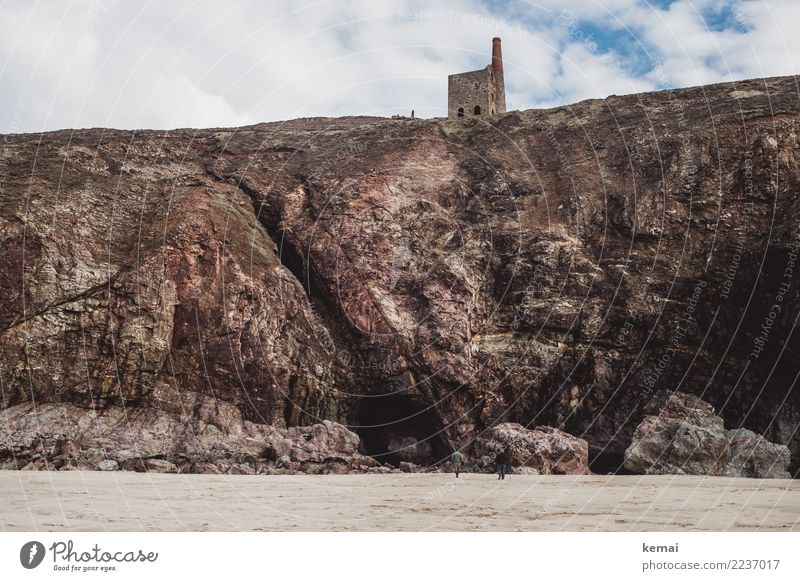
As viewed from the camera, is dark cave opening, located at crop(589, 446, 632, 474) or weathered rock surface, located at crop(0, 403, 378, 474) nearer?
weathered rock surface, located at crop(0, 403, 378, 474)

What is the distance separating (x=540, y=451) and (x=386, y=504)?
1245cm

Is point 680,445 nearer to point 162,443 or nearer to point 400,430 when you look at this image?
point 400,430

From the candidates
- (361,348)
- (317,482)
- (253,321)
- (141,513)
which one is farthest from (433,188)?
(141,513)

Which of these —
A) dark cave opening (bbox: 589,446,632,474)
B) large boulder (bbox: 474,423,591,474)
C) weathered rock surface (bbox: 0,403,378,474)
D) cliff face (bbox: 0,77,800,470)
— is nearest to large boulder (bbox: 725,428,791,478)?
cliff face (bbox: 0,77,800,470)

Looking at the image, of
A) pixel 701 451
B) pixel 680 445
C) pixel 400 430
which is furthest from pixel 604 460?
pixel 400 430

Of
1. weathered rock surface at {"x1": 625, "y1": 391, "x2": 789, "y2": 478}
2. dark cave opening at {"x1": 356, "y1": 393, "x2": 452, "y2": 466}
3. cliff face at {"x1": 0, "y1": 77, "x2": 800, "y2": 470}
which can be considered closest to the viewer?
weathered rock surface at {"x1": 625, "y1": 391, "x2": 789, "y2": 478}

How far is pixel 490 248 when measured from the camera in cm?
3522

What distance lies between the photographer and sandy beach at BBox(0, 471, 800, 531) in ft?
32.9

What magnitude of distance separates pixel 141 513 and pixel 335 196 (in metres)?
27.6

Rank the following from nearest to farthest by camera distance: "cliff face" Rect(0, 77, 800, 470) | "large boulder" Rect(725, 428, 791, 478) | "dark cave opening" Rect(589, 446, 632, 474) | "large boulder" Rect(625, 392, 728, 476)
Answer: "large boulder" Rect(725, 428, 791, 478) → "large boulder" Rect(625, 392, 728, 476) → "dark cave opening" Rect(589, 446, 632, 474) → "cliff face" Rect(0, 77, 800, 470)

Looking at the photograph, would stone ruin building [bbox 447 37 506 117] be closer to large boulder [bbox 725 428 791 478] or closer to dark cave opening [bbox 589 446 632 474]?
dark cave opening [bbox 589 446 632 474]

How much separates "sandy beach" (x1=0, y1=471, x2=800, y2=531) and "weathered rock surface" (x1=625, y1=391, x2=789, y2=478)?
3730mm

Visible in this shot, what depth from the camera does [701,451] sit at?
23.7 m

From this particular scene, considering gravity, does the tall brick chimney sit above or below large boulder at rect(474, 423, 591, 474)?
above
